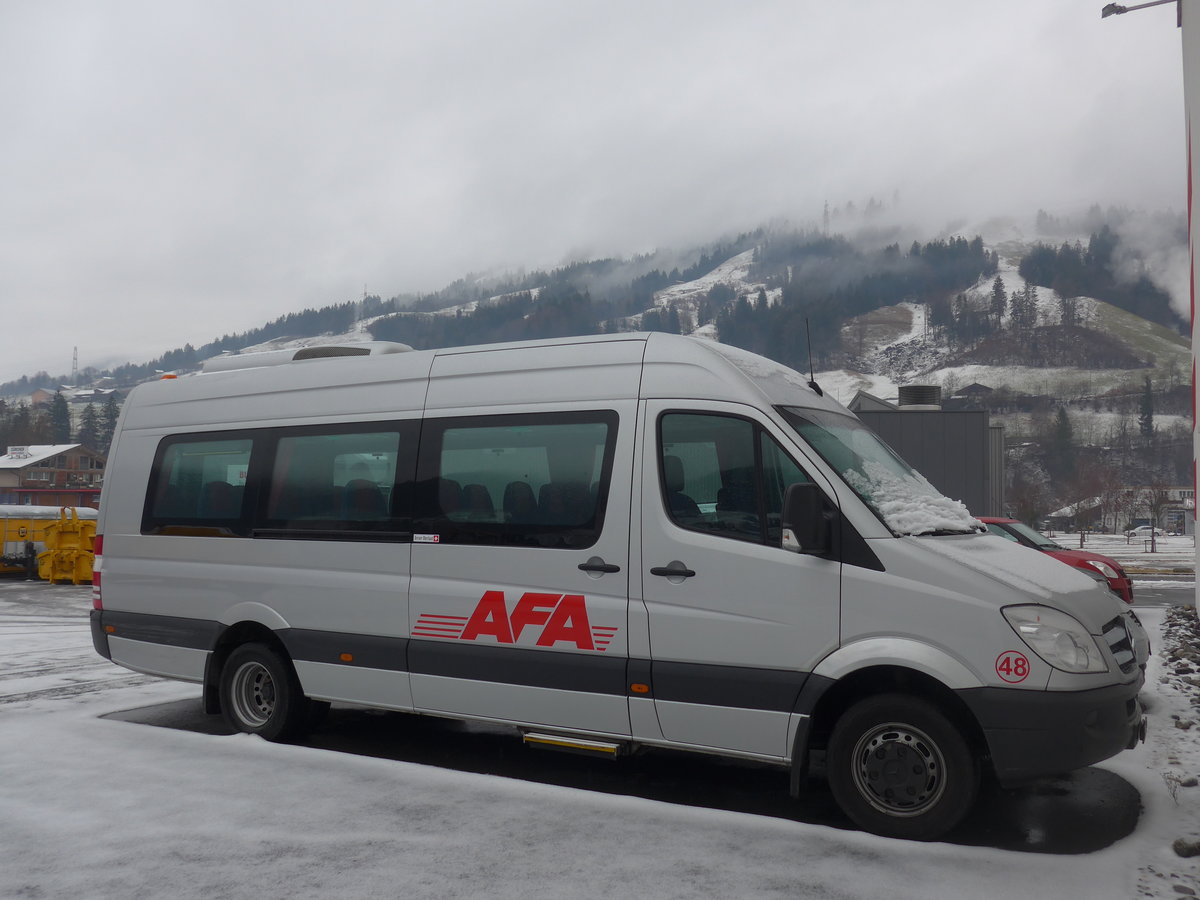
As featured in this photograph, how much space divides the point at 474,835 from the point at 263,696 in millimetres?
2867

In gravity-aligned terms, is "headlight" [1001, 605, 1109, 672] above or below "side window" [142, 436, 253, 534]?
below

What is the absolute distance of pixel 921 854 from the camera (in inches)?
188

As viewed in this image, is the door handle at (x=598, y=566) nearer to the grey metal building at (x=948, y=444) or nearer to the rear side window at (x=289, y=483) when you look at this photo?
the rear side window at (x=289, y=483)

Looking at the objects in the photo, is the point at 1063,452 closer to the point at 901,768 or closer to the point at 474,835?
the point at 901,768

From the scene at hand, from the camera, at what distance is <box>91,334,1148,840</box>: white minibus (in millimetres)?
4934

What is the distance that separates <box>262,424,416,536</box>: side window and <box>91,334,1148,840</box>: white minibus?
0.02 m

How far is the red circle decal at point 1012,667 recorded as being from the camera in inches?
188

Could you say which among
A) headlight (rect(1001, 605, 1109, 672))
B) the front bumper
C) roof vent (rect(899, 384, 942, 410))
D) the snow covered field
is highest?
roof vent (rect(899, 384, 942, 410))

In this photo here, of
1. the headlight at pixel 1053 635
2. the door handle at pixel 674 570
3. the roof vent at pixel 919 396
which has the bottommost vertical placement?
the headlight at pixel 1053 635

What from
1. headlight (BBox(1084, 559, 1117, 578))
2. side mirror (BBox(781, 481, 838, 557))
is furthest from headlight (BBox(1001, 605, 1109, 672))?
headlight (BBox(1084, 559, 1117, 578))

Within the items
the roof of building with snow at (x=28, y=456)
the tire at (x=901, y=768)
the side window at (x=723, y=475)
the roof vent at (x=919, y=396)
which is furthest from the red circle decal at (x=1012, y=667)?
the roof of building with snow at (x=28, y=456)

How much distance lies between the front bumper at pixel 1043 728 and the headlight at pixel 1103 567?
7118mm

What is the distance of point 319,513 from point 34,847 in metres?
2.69

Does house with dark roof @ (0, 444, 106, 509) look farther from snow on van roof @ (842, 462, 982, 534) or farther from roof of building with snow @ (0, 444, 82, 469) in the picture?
snow on van roof @ (842, 462, 982, 534)
